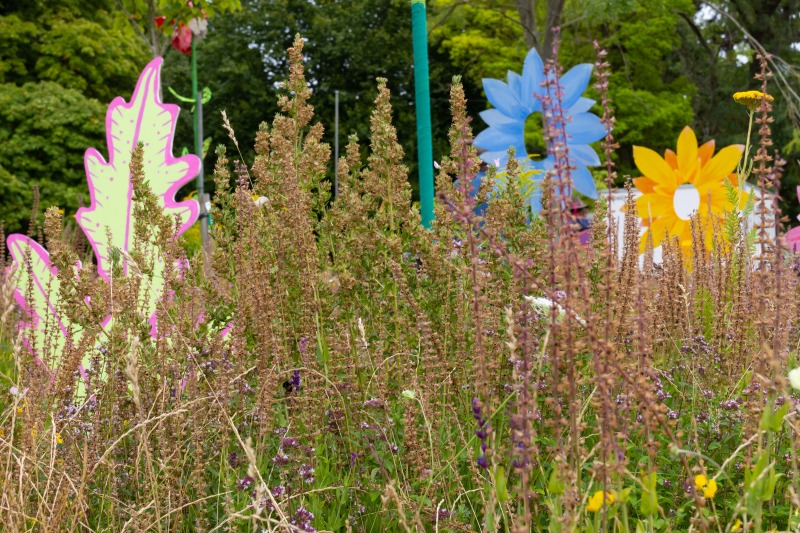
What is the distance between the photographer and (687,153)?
28.9 ft

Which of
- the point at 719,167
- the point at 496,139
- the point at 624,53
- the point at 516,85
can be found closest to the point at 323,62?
the point at 624,53

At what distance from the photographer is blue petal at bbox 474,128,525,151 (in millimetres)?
9359

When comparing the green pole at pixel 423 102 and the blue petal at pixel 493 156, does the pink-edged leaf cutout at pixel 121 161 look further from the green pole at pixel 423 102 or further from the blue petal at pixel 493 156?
the blue petal at pixel 493 156

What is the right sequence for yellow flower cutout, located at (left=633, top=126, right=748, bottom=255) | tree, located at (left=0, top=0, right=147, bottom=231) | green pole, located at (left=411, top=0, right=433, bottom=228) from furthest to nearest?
tree, located at (left=0, top=0, right=147, bottom=231)
yellow flower cutout, located at (left=633, top=126, right=748, bottom=255)
green pole, located at (left=411, top=0, right=433, bottom=228)

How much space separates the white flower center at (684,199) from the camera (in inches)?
338

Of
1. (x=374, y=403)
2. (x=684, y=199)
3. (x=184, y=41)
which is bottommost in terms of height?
(x=374, y=403)

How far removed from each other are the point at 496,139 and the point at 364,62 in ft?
77.1

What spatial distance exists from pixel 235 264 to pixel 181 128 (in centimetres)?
3269

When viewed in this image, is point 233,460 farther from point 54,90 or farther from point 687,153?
point 54,90

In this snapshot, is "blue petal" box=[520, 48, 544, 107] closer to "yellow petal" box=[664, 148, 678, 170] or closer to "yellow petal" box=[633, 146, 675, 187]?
"yellow petal" box=[633, 146, 675, 187]

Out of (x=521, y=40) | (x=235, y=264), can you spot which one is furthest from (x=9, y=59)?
(x=235, y=264)

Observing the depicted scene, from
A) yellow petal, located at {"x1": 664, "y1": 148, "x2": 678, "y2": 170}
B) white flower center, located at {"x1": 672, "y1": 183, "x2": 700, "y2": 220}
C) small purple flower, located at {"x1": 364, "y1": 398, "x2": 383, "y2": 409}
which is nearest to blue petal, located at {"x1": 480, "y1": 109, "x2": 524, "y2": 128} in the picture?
yellow petal, located at {"x1": 664, "y1": 148, "x2": 678, "y2": 170}

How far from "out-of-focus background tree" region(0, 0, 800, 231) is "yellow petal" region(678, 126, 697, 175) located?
28.5 feet

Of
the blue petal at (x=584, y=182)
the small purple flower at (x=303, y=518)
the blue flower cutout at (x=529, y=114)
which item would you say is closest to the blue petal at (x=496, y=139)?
the blue flower cutout at (x=529, y=114)
